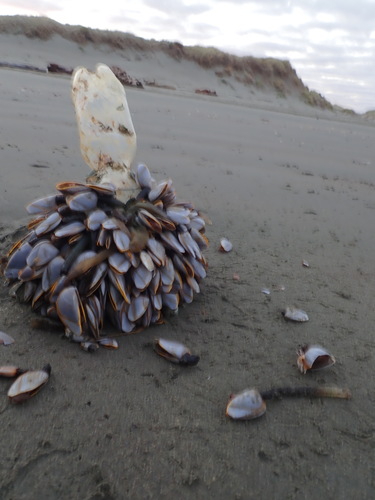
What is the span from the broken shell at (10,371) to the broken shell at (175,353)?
457mm

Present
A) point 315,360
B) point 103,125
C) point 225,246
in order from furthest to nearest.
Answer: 1. point 225,246
2. point 103,125
3. point 315,360

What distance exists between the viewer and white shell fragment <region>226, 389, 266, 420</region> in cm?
143

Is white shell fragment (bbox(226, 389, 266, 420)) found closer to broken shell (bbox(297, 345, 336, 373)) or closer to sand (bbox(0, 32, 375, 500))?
sand (bbox(0, 32, 375, 500))

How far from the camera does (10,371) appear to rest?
4.78 ft

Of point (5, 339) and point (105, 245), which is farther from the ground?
point (105, 245)

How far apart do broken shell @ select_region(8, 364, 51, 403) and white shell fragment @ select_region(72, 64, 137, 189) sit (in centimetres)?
82

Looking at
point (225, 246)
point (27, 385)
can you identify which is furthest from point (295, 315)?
point (27, 385)

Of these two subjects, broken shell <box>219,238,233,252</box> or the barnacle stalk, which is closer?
the barnacle stalk

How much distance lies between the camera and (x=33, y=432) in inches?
50.7

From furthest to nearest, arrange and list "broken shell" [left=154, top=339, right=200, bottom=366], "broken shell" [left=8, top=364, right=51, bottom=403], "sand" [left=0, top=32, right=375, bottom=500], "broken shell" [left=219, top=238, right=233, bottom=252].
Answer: "broken shell" [left=219, top=238, right=233, bottom=252]
"broken shell" [left=154, top=339, right=200, bottom=366]
"broken shell" [left=8, top=364, right=51, bottom=403]
"sand" [left=0, top=32, right=375, bottom=500]

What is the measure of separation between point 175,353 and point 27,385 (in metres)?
0.49

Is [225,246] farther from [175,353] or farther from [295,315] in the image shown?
[175,353]

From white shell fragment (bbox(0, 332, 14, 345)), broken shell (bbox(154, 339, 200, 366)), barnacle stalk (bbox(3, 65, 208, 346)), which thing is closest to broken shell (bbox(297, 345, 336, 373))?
broken shell (bbox(154, 339, 200, 366))

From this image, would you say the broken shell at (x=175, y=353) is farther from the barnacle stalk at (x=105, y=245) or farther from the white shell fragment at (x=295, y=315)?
the white shell fragment at (x=295, y=315)
